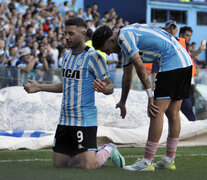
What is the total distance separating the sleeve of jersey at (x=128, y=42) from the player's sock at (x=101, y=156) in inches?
44.4

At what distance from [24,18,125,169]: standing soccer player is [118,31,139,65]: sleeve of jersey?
0.44 metres

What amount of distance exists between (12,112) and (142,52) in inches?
166

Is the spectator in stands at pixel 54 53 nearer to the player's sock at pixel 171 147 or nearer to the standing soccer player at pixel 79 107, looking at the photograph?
the standing soccer player at pixel 79 107

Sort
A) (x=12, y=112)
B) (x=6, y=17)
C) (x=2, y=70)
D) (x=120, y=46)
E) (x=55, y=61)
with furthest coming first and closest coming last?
(x=6, y=17) < (x=55, y=61) < (x=2, y=70) < (x=12, y=112) < (x=120, y=46)

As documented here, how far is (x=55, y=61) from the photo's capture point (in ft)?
42.5

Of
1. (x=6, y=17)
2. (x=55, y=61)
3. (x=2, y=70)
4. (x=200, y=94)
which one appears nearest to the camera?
(x=2, y=70)

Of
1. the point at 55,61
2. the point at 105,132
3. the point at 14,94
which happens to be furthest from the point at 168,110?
the point at 55,61

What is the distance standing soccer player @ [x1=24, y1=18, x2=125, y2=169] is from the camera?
16.4 feet

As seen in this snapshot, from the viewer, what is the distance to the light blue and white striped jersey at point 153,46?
4.65 meters

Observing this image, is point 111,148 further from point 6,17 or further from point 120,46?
point 6,17

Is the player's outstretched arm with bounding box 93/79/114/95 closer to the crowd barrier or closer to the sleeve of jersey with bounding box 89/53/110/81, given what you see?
the sleeve of jersey with bounding box 89/53/110/81

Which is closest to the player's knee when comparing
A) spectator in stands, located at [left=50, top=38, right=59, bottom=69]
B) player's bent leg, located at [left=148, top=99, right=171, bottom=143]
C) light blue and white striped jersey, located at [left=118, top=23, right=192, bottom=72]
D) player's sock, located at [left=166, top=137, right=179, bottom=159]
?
player's bent leg, located at [left=148, top=99, right=171, bottom=143]

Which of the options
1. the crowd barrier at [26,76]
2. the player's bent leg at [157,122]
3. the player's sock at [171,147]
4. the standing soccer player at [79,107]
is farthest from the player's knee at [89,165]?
the crowd barrier at [26,76]

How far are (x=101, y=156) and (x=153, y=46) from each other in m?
1.32
